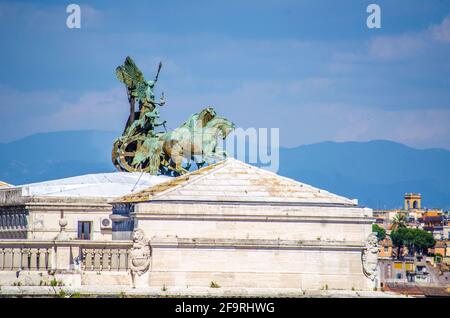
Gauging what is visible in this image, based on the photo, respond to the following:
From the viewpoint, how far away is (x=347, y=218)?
291 ft

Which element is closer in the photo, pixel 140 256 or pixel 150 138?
pixel 140 256

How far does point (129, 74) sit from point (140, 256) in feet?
96.6

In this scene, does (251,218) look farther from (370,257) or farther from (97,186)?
(97,186)

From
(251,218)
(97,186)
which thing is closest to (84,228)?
(97,186)

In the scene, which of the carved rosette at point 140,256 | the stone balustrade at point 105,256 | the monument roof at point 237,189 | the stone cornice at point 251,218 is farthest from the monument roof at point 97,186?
the carved rosette at point 140,256

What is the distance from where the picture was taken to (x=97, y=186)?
109750 millimetres

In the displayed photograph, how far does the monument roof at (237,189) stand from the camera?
88.6 meters

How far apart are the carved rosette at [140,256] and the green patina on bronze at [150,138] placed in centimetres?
2037

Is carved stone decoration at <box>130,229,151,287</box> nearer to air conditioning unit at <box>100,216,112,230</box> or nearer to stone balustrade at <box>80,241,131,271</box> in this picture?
stone balustrade at <box>80,241,131,271</box>

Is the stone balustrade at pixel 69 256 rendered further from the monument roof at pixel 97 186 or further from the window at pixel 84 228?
the window at pixel 84 228

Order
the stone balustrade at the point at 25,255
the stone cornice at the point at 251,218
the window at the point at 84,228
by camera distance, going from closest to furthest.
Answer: the stone cornice at the point at 251,218 → the stone balustrade at the point at 25,255 → the window at the point at 84,228
